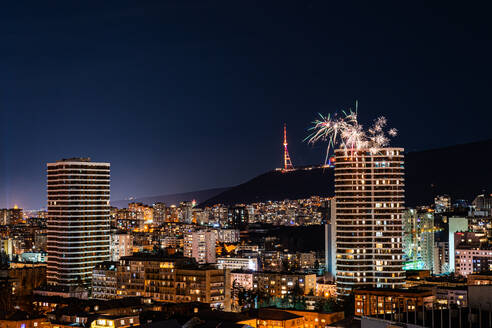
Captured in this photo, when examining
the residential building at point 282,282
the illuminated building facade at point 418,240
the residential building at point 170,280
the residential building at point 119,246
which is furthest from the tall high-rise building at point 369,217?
the residential building at point 119,246

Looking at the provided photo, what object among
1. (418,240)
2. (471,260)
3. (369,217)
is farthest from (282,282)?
(418,240)

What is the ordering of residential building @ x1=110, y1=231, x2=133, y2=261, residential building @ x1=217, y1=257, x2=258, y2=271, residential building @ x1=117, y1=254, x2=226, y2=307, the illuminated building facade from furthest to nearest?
1. residential building @ x1=217, y1=257, x2=258, y2=271
2. the illuminated building facade
3. residential building @ x1=110, y1=231, x2=133, y2=261
4. residential building @ x1=117, y1=254, x2=226, y2=307

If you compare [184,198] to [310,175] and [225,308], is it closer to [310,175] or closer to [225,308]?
[310,175]

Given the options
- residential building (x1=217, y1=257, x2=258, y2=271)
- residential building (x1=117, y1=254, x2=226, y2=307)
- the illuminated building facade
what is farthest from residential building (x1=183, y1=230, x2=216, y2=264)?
residential building (x1=117, y1=254, x2=226, y2=307)

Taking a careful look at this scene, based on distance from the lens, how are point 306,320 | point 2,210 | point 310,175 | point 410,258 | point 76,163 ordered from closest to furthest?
point 306,320 < point 76,163 < point 410,258 < point 2,210 < point 310,175

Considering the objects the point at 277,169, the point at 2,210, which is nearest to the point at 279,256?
the point at 2,210

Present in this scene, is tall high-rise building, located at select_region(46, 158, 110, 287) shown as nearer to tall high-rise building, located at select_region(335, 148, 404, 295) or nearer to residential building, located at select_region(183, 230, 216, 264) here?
residential building, located at select_region(183, 230, 216, 264)
